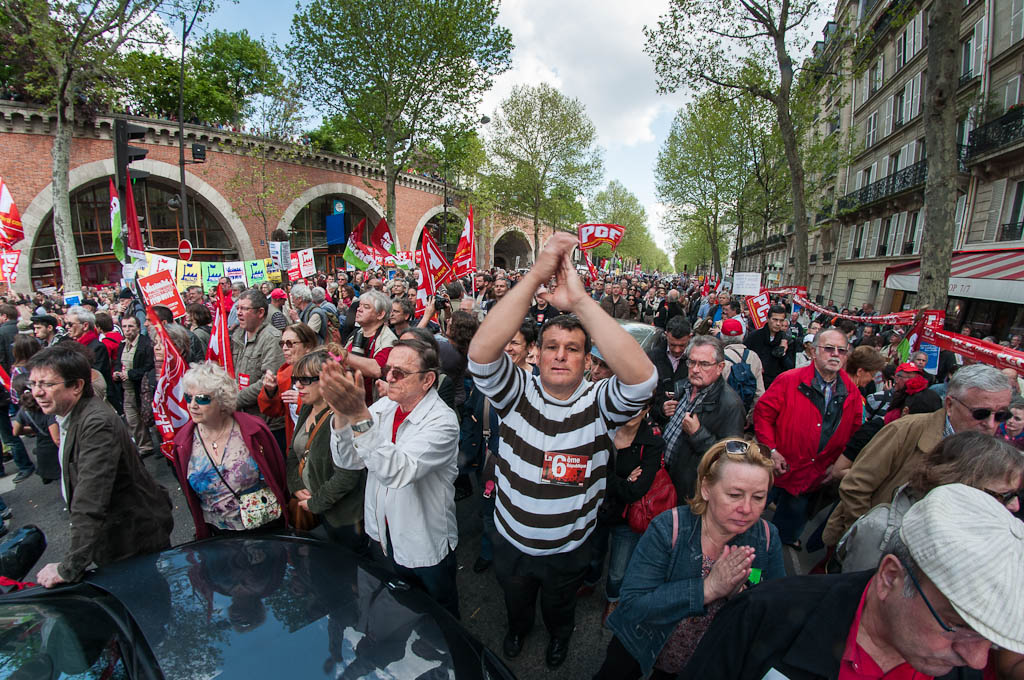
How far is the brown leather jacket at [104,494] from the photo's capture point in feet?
7.64

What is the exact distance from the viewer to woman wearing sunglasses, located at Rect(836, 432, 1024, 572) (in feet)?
5.57

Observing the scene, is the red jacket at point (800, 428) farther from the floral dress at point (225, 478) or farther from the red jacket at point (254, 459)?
the floral dress at point (225, 478)

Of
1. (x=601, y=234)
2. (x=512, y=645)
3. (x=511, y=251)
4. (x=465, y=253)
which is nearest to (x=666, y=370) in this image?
(x=512, y=645)

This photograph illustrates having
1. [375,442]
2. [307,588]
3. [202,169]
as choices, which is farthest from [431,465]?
[202,169]

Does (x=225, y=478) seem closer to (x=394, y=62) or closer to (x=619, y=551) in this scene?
(x=619, y=551)

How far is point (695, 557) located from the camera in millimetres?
1766

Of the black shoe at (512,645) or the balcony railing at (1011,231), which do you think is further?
the balcony railing at (1011,231)

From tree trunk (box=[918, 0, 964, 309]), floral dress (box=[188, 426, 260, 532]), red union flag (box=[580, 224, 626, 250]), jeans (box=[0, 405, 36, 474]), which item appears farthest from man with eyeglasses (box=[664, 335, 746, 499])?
red union flag (box=[580, 224, 626, 250])

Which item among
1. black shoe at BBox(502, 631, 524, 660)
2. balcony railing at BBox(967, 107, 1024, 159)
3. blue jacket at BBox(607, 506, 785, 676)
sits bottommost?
black shoe at BBox(502, 631, 524, 660)

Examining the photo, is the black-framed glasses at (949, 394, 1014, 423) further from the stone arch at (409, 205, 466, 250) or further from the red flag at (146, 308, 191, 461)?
the stone arch at (409, 205, 466, 250)

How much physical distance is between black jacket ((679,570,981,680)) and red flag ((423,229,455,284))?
648 cm

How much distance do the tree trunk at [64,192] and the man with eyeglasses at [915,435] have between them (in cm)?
1965

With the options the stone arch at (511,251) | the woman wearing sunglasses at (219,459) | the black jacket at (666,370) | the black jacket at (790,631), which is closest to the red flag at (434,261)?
the black jacket at (666,370)

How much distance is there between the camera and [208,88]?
27.4 m
